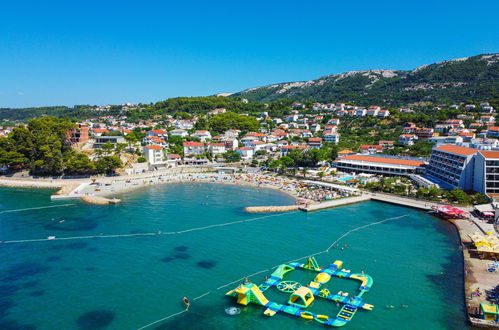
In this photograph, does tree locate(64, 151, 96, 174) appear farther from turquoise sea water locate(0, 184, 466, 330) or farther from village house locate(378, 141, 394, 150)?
village house locate(378, 141, 394, 150)

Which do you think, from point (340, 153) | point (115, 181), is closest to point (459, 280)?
point (340, 153)

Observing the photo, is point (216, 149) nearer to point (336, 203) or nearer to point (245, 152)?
point (245, 152)

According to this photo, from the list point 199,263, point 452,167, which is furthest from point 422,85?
point 199,263

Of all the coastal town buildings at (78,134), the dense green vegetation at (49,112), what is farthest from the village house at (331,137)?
the dense green vegetation at (49,112)

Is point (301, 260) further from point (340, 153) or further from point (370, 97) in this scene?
point (370, 97)

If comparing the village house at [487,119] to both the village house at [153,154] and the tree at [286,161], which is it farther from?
the village house at [153,154]
